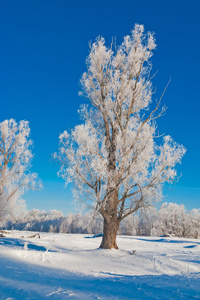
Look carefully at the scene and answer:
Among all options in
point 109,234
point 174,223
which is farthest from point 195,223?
point 109,234

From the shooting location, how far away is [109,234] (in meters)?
10.0

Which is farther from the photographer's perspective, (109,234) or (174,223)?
(174,223)

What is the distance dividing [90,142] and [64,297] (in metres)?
7.47

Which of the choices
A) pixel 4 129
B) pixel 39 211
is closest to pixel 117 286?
pixel 4 129

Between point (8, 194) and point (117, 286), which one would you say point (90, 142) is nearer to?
point (117, 286)

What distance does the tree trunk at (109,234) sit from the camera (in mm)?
9903

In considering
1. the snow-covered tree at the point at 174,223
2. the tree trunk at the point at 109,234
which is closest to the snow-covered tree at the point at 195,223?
the snow-covered tree at the point at 174,223

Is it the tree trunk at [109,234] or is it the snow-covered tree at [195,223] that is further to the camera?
the snow-covered tree at [195,223]

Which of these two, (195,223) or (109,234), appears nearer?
(109,234)

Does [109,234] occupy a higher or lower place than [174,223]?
higher

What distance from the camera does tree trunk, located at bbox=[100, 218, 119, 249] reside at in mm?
9903

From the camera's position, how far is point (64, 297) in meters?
3.13

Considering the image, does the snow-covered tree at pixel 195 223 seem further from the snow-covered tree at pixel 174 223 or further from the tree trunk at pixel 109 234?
the tree trunk at pixel 109 234

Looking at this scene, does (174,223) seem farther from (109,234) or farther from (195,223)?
(109,234)
